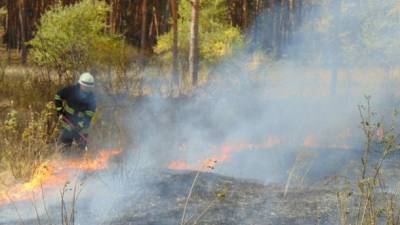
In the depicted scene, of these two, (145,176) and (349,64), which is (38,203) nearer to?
(145,176)

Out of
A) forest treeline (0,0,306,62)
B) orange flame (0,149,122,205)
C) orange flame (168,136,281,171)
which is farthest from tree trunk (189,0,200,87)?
forest treeline (0,0,306,62)

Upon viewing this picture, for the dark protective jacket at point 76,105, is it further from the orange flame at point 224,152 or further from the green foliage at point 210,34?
the green foliage at point 210,34

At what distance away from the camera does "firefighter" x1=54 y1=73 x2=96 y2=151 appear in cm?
794

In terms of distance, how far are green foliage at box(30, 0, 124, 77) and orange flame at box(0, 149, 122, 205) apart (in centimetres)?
391

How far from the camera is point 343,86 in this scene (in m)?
19.5

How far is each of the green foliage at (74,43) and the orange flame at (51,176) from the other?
12.8 ft

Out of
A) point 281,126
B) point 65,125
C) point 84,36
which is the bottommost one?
point 281,126

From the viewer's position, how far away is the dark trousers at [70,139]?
8.18 metres

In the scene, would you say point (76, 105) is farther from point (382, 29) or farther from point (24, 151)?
point (382, 29)

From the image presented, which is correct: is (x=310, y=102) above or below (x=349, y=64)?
below

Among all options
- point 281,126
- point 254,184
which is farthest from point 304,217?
point 281,126

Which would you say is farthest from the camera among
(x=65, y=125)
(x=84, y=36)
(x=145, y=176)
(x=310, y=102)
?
(x=310, y=102)

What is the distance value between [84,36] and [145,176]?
9.45 meters

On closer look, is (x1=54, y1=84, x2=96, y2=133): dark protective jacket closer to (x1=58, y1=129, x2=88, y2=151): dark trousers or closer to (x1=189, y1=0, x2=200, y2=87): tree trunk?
(x1=58, y1=129, x2=88, y2=151): dark trousers
